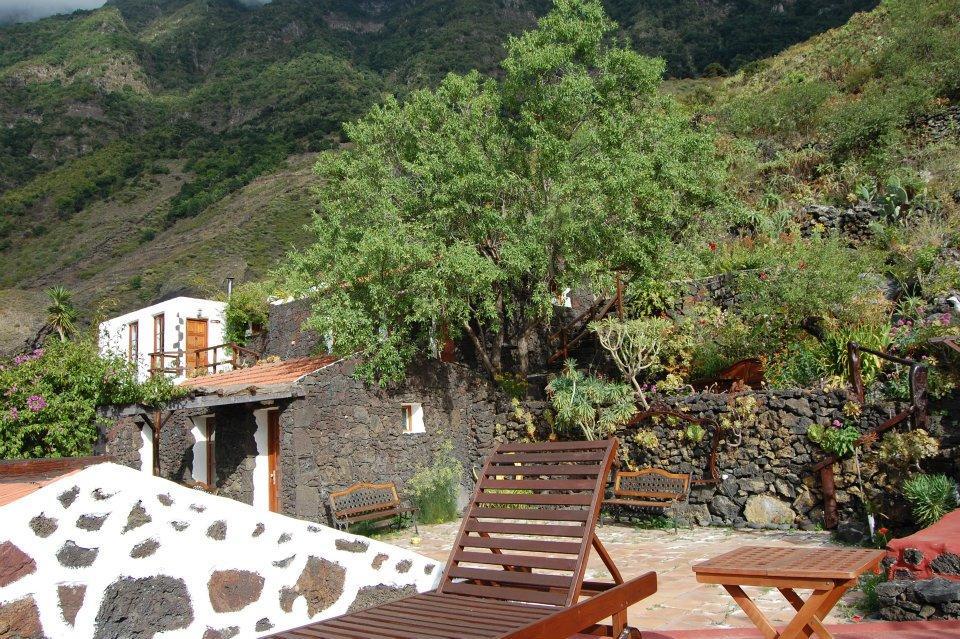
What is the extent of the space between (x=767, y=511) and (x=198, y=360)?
16.4m

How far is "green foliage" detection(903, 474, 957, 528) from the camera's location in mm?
7703

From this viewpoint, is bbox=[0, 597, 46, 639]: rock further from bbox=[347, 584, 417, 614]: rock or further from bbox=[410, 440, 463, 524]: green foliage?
bbox=[410, 440, 463, 524]: green foliage

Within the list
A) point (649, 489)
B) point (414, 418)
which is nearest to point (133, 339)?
point (414, 418)

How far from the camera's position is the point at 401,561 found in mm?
4488

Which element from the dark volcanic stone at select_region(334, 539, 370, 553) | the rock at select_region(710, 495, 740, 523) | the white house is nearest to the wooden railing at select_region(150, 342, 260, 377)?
the white house

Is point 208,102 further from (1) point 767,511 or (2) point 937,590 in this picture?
(2) point 937,590

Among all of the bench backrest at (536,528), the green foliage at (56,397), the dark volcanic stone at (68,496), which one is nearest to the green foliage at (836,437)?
the bench backrest at (536,528)

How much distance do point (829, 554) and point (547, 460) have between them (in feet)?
5.03

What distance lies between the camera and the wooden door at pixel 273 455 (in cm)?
1259

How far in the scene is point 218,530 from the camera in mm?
4098

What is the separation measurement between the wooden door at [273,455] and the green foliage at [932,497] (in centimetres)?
914

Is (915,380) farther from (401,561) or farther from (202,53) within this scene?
(202,53)

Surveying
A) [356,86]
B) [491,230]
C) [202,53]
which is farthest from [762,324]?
[202,53]

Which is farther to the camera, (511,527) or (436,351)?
(436,351)
